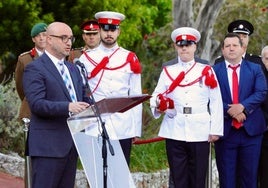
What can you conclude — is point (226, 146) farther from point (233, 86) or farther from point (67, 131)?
point (67, 131)

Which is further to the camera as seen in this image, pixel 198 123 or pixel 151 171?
pixel 151 171

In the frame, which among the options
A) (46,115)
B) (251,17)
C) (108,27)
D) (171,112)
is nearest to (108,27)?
(108,27)

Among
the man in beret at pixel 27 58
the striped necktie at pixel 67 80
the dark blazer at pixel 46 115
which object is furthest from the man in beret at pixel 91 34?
the dark blazer at pixel 46 115

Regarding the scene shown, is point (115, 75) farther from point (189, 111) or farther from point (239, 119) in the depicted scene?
point (239, 119)

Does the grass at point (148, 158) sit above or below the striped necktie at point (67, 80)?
below

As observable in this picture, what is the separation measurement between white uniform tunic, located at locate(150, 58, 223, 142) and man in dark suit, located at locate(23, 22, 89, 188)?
1555 millimetres

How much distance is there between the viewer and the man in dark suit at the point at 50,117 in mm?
7039

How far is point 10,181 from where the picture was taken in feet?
33.8

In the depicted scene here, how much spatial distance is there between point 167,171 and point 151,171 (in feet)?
0.72

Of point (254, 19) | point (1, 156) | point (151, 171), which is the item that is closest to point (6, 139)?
point (1, 156)

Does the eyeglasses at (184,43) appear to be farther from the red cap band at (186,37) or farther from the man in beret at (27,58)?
the man in beret at (27,58)

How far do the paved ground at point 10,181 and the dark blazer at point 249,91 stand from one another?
2975 millimetres

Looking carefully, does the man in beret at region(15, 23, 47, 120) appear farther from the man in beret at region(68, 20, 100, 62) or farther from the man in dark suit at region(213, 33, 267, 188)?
the man in dark suit at region(213, 33, 267, 188)

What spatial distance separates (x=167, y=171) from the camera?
35.3ft
